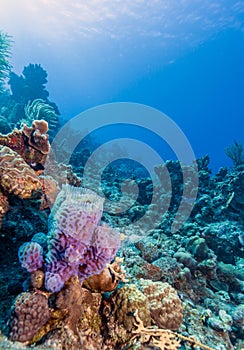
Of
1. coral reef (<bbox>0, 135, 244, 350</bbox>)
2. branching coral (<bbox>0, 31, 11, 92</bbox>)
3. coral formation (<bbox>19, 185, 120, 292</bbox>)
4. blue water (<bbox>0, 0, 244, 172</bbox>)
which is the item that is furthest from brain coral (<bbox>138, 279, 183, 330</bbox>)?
blue water (<bbox>0, 0, 244, 172</bbox>)

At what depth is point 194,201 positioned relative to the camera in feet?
25.2

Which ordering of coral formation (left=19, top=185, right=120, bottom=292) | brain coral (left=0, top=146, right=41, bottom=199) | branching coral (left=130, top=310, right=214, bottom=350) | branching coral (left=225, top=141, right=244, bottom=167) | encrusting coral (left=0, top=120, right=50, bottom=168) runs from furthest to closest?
branching coral (left=225, top=141, right=244, bottom=167)
encrusting coral (left=0, top=120, right=50, bottom=168)
brain coral (left=0, top=146, right=41, bottom=199)
branching coral (left=130, top=310, right=214, bottom=350)
coral formation (left=19, top=185, right=120, bottom=292)

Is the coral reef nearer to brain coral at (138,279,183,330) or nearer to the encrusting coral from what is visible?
brain coral at (138,279,183,330)

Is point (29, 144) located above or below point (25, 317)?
above

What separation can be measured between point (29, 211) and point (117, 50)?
5812 cm

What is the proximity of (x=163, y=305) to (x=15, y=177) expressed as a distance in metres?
2.45

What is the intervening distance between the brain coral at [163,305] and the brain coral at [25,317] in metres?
1.25

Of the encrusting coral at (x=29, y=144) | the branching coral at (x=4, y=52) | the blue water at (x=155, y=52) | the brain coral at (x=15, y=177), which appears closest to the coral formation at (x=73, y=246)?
the brain coral at (x=15, y=177)

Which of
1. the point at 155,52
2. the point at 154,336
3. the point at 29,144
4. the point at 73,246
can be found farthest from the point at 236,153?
the point at 155,52

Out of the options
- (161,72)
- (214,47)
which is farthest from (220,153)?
(214,47)

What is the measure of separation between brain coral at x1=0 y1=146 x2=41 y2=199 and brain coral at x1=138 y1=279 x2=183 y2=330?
197 centimetres

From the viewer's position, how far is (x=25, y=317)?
5.40 feet

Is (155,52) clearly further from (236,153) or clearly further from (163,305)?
(163,305)

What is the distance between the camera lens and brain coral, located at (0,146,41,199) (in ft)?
9.42
